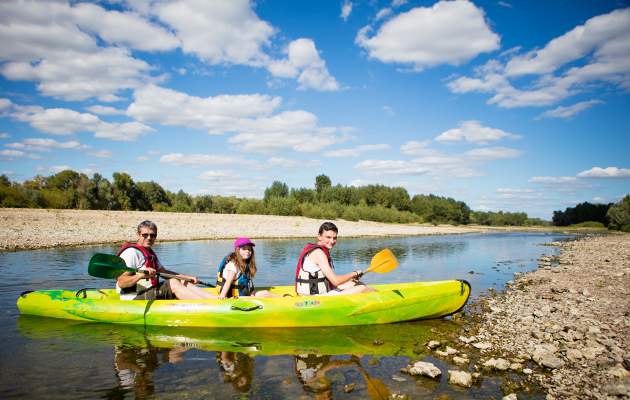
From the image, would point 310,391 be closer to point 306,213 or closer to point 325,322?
point 325,322

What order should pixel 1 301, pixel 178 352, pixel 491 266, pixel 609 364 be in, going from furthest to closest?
1. pixel 491 266
2. pixel 1 301
3. pixel 178 352
4. pixel 609 364

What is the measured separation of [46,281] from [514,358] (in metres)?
10.8

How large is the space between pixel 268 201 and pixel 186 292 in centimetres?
4270

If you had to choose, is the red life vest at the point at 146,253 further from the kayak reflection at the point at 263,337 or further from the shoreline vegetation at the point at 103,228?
the shoreline vegetation at the point at 103,228

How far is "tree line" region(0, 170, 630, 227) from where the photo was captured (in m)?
35.0

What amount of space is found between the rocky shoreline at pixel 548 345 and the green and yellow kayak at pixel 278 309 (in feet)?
2.41

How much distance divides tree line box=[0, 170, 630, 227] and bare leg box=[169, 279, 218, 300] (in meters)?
28.6

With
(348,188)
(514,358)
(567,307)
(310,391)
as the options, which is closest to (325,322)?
(310,391)

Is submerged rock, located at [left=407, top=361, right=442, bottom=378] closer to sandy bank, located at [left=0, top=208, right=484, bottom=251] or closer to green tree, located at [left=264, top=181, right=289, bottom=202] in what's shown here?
sandy bank, located at [left=0, top=208, right=484, bottom=251]

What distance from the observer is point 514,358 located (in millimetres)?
4805

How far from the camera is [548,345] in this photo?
496 cm

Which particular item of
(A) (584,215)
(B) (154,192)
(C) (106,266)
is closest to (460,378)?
(C) (106,266)

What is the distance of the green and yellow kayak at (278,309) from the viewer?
6.26 metres

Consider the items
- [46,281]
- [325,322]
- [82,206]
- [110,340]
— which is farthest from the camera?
[82,206]
